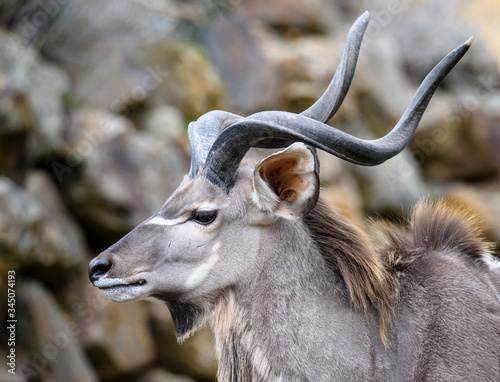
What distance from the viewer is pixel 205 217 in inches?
141

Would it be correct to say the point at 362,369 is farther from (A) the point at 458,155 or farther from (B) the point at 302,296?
A: (A) the point at 458,155

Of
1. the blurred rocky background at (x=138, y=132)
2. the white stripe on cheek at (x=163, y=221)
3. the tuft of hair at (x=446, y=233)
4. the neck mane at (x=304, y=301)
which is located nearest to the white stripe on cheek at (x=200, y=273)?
the neck mane at (x=304, y=301)

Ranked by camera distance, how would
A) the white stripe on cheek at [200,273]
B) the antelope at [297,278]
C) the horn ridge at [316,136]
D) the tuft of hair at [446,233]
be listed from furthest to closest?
1. the tuft of hair at [446,233]
2. the white stripe on cheek at [200,273]
3. the antelope at [297,278]
4. the horn ridge at [316,136]

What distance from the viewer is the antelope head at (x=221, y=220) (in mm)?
3402

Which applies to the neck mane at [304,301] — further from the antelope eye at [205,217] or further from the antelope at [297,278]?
the antelope eye at [205,217]

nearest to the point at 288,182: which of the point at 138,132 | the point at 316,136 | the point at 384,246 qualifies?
the point at 316,136

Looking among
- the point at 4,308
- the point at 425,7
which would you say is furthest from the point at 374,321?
the point at 425,7

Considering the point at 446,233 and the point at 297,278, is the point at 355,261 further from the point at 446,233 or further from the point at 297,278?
the point at 446,233

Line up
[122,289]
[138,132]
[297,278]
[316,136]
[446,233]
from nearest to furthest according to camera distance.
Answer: [316,136] → [122,289] → [297,278] → [446,233] → [138,132]

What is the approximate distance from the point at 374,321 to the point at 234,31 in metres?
9.30

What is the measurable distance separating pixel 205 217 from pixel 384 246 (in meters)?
1.17

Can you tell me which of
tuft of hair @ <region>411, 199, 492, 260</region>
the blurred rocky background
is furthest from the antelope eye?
the blurred rocky background

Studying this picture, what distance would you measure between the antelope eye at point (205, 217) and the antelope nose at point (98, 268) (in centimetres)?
55

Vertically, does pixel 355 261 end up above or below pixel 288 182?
below
